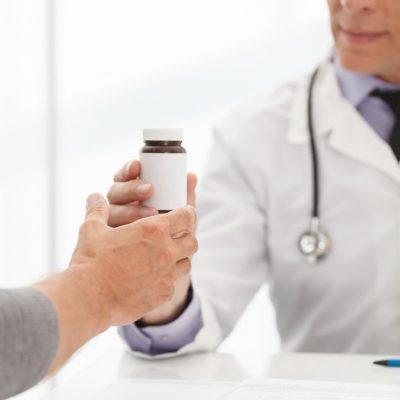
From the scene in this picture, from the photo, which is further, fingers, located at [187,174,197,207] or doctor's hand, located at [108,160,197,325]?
fingers, located at [187,174,197,207]

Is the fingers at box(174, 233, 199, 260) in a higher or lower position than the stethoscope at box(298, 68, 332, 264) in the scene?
higher

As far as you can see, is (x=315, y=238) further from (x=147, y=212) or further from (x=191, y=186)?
(x=147, y=212)

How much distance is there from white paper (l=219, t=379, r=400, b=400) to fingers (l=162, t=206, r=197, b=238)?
204 mm

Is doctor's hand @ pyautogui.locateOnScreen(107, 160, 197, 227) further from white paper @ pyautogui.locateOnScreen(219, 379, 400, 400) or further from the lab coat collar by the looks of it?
the lab coat collar

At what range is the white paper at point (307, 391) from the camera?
3.24ft

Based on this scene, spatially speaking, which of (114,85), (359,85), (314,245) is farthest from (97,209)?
(114,85)

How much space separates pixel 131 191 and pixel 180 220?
13 centimetres

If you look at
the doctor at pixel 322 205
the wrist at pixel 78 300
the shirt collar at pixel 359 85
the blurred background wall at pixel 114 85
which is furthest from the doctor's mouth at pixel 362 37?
the blurred background wall at pixel 114 85

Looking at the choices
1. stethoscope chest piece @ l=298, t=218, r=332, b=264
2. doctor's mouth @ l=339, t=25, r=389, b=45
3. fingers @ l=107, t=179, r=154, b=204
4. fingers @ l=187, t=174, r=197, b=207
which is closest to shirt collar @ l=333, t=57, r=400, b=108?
doctor's mouth @ l=339, t=25, r=389, b=45

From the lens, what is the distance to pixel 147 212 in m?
1.13

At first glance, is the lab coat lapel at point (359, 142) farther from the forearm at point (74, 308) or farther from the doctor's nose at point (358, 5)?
the forearm at point (74, 308)

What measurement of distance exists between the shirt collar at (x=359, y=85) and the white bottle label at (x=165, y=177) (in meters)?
0.60

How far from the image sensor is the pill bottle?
1.07 metres

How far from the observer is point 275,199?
156 centimetres
